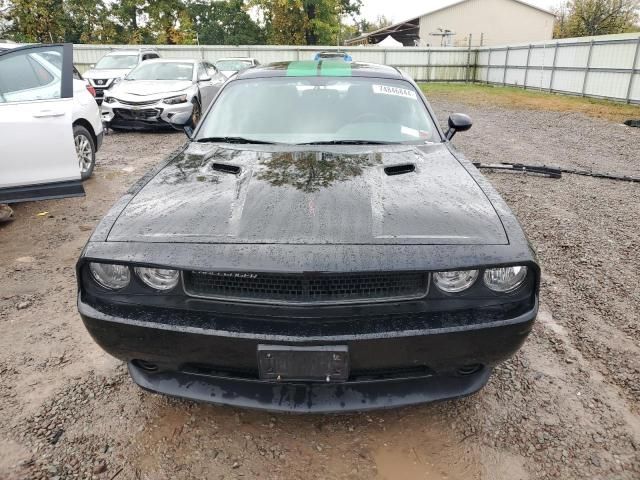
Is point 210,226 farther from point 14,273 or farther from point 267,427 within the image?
point 14,273

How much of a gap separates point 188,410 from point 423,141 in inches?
82.9

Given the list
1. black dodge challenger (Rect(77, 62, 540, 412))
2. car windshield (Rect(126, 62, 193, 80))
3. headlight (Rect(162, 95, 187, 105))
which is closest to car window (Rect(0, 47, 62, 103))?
black dodge challenger (Rect(77, 62, 540, 412))

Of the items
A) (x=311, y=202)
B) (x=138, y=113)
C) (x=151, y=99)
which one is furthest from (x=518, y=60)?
(x=311, y=202)

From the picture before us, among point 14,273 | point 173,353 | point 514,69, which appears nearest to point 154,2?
point 514,69

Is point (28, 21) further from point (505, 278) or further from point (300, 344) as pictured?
point (505, 278)

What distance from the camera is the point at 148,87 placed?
31.1 feet

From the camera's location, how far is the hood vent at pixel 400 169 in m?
2.50

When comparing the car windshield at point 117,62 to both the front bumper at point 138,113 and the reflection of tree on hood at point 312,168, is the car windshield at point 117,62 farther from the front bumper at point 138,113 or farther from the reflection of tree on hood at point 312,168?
the reflection of tree on hood at point 312,168

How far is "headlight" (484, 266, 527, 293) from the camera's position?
187 centimetres

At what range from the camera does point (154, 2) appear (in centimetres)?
3416

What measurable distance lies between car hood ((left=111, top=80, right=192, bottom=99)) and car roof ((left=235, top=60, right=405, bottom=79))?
624 centimetres

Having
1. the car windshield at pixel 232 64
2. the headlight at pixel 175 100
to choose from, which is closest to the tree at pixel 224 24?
the car windshield at pixel 232 64

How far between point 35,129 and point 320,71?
2.49 metres

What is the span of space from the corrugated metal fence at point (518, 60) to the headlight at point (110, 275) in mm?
15710
